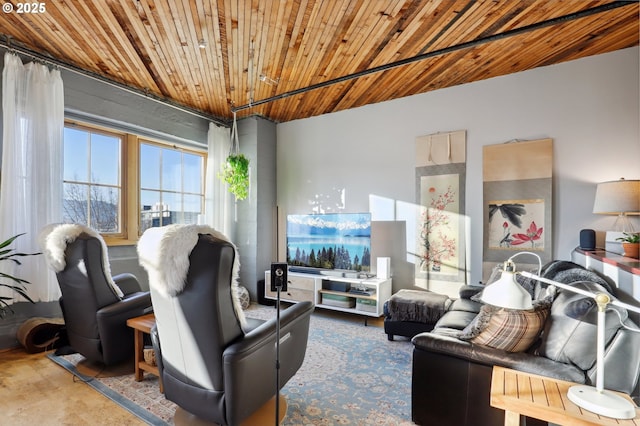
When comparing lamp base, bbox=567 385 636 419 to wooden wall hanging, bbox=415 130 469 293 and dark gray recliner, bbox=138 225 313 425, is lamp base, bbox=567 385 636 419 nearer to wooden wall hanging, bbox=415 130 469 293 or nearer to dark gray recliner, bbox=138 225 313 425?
dark gray recliner, bbox=138 225 313 425

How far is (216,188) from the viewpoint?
4.84 m

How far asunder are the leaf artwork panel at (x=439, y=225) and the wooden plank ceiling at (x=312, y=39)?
1.22 meters

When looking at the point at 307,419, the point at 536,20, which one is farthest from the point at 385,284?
the point at 536,20

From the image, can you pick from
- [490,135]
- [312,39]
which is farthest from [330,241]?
[312,39]

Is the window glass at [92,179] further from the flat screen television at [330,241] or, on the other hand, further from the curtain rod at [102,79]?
the flat screen television at [330,241]

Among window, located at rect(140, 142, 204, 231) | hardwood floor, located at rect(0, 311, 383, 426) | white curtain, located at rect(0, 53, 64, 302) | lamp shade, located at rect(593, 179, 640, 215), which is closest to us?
hardwood floor, located at rect(0, 311, 383, 426)

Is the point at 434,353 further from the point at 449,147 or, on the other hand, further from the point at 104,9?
the point at 104,9

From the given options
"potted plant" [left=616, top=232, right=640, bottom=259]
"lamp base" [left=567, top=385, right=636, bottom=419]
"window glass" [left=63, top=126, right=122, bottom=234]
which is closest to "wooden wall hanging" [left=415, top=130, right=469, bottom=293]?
"potted plant" [left=616, top=232, right=640, bottom=259]

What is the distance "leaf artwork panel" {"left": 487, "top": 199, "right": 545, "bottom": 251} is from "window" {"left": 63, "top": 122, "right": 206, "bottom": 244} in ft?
13.5

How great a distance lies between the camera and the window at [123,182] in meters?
3.58

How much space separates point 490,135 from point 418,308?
217 cm

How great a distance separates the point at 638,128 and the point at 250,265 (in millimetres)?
4799

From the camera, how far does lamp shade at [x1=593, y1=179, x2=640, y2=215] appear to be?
261 cm

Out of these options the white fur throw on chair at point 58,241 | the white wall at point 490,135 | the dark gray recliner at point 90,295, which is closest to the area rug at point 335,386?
the dark gray recliner at point 90,295
